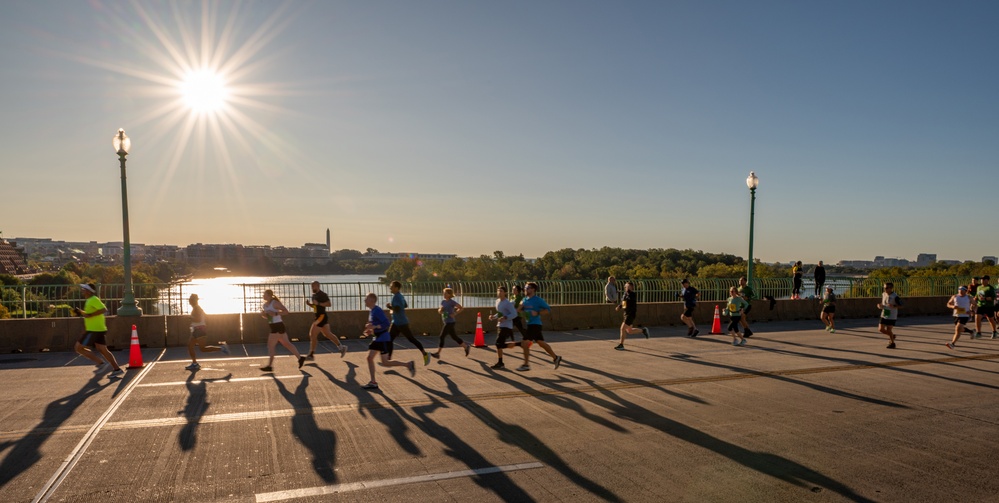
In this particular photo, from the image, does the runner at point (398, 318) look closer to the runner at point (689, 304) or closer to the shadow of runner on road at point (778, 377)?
the shadow of runner on road at point (778, 377)

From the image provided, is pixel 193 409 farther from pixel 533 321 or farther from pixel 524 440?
pixel 533 321

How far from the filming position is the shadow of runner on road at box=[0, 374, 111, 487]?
6.41m

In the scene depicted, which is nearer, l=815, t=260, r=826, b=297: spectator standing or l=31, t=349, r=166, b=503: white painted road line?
l=31, t=349, r=166, b=503: white painted road line

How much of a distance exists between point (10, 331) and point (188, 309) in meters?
3.92

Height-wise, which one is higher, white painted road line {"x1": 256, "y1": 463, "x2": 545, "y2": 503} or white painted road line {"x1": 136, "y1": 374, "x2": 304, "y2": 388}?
white painted road line {"x1": 136, "y1": 374, "x2": 304, "y2": 388}

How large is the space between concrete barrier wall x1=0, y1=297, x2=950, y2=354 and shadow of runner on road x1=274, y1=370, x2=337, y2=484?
712cm

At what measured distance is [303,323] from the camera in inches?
680

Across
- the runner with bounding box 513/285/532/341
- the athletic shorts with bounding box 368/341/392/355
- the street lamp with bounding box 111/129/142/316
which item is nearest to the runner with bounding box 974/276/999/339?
the runner with bounding box 513/285/532/341

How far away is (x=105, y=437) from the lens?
24.6 ft

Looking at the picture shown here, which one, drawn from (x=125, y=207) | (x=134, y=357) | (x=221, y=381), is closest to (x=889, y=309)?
(x=221, y=381)

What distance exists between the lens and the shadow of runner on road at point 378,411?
7.34 metres

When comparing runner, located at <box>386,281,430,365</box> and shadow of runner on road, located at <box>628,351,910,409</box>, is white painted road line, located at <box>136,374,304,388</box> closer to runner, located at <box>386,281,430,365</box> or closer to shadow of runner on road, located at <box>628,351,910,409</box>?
runner, located at <box>386,281,430,365</box>

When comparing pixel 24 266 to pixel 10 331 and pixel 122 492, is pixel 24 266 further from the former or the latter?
pixel 122 492

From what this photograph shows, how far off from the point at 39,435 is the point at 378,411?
3.92 meters
